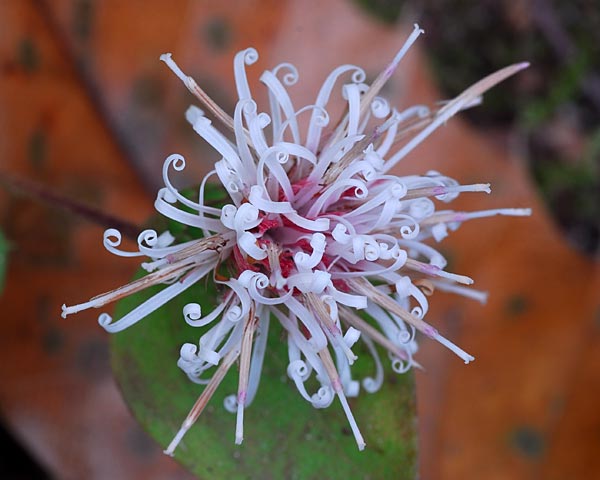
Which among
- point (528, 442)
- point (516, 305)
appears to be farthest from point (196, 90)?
point (528, 442)

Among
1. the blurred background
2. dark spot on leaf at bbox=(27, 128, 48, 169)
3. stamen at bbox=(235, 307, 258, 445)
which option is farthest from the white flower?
dark spot on leaf at bbox=(27, 128, 48, 169)

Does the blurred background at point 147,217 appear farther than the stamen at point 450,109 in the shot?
Yes

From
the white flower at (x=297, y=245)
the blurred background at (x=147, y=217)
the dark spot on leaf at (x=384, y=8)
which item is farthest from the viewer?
the dark spot on leaf at (x=384, y=8)

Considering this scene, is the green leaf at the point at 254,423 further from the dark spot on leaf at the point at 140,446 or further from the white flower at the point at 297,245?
the dark spot on leaf at the point at 140,446

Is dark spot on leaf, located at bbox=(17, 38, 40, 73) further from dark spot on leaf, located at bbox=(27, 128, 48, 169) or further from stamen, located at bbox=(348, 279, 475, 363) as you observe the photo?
stamen, located at bbox=(348, 279, 475, 363)

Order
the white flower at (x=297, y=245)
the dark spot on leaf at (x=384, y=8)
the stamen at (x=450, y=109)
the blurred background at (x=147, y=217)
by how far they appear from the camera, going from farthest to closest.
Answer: the dark spot on leaf at (x=384, y=8), the blurred background at (x=147, y=217), the stamen at (x=450, y=109), the white flower at (x=297, y=245)

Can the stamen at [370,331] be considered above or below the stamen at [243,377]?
above

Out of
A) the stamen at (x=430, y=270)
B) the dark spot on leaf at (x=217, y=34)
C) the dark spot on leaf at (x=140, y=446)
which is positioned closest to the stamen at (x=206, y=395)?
the stamen at (x=430, y=270)

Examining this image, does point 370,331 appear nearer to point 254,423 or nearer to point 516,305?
point 254,423
